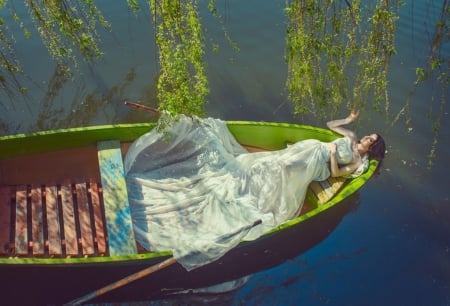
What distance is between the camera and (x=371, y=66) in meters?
5.31

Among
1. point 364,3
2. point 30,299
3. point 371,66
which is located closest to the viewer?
point 371,66

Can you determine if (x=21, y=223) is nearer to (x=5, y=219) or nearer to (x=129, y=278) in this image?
(x=5, y=219)

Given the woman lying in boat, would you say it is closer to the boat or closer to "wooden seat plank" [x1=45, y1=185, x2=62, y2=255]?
the boat

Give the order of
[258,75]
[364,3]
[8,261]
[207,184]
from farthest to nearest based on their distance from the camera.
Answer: [364,3] < [258,75] < [207,184] < [8,261]

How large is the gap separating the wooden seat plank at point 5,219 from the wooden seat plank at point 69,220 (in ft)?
2.43

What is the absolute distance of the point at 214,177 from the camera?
25.8 feet

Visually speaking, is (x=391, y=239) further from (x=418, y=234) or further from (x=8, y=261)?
(x=8, y=261)

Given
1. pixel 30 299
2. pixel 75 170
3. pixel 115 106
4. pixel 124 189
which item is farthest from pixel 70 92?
pixel 30 299

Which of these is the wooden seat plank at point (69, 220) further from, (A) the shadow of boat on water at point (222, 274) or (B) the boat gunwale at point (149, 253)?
(A) the shadow of boat on water at point (222, 274)

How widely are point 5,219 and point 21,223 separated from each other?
26 cm

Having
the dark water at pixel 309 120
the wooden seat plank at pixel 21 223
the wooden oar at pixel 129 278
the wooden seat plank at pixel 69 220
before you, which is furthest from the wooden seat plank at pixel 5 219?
the dark water at pixel 309 120

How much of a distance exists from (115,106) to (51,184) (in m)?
3.12

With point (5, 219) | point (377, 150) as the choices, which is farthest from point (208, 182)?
point (5, 219)

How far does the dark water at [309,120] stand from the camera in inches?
290
